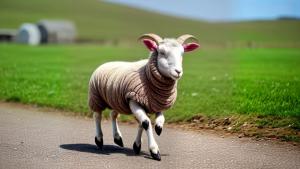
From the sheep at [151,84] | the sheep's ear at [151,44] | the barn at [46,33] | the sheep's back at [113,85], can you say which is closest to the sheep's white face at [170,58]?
the sheep at [151,84]

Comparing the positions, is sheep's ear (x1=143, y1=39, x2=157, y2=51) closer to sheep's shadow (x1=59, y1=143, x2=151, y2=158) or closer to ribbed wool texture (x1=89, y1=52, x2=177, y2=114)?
ribbed wool texture (x1=89, y1=52, x2=177, y2=114)

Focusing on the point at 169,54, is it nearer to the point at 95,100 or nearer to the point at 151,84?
the point at 151,84

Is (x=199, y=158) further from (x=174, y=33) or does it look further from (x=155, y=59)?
(x=174, y=33)

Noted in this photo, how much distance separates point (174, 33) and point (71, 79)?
8284cm

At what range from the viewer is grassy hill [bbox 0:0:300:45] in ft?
345

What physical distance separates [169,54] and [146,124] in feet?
3.68

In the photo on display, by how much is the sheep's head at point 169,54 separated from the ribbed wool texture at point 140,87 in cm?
13

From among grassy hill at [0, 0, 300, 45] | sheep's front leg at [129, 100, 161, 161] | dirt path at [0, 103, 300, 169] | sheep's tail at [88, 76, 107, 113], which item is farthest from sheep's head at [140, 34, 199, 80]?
grassy hill at [0, 0, 300, 45]

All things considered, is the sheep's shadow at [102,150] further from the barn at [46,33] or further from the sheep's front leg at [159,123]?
the barn at [46,33]

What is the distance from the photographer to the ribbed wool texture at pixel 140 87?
10.1 metres

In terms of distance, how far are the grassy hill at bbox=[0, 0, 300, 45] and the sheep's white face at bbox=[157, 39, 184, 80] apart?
86.3 m

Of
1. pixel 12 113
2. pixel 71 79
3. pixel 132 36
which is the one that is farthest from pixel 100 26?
pixel 12 113

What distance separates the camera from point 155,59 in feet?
33.3

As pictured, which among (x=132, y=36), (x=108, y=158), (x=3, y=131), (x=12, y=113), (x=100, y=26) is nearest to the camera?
(x=108, y=158)
